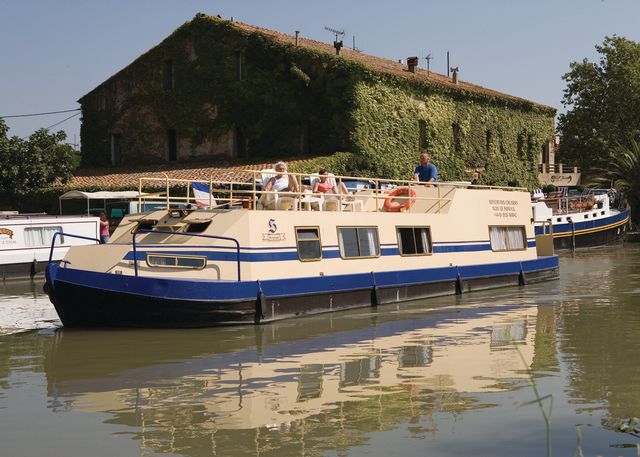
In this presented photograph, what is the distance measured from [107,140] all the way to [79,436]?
4197 cm

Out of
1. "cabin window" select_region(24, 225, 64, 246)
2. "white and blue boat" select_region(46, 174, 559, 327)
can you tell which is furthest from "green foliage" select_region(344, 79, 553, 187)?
"white and blue boat" select_region(46, 174, 559, 327)

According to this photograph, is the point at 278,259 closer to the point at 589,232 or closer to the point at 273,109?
the point at 273,109

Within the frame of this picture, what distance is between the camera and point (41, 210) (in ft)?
139

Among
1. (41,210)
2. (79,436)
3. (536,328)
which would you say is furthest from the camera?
(41,210)

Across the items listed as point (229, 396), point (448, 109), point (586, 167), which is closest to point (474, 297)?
point (229, 396)

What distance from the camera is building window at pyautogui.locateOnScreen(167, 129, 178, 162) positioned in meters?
47.4

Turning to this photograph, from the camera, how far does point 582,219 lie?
42531mm

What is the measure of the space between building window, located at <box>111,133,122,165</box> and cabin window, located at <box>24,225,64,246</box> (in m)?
19.0

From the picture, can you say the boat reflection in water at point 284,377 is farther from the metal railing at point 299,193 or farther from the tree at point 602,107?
the tree at point 602,107

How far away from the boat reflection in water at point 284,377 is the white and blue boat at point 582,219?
24818 millimetres

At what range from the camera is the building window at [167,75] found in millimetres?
47594

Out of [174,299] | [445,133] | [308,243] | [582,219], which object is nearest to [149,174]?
[445,133]

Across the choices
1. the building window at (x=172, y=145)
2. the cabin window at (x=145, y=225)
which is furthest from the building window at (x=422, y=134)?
the cabin window at (x=145, y=225)

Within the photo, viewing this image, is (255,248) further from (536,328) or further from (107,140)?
(107,140)
